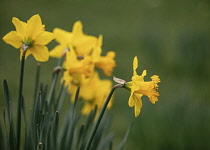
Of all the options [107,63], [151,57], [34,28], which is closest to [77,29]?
[107,63]

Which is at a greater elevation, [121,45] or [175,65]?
[121,45]

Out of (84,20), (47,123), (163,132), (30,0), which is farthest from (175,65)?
(30,0)

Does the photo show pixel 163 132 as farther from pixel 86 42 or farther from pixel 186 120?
pixel 86 42

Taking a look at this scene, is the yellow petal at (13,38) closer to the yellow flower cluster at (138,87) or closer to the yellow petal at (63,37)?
the yellow petal at (63,37)

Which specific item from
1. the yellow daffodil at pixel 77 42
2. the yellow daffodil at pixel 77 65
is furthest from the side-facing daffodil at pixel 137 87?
the yellow daffodil at pixel 77 42

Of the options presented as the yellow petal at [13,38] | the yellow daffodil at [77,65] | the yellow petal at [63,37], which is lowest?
the yellow daffodil at [77,65]

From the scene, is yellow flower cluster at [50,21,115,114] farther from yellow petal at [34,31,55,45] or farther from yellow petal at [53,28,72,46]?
yellow petal at [34,31,55,45]
